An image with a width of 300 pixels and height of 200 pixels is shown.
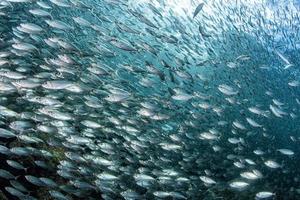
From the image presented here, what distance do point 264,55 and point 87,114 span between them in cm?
1405

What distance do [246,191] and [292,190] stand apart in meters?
1.79

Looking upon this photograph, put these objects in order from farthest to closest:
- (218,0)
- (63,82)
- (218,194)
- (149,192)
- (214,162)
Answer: (218,0), (214,162), (218,194), (149,192), (63,82)

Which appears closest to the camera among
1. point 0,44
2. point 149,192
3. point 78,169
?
point 78,169

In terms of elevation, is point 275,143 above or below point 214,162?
above

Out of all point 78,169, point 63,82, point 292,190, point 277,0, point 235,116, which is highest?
point 277,0

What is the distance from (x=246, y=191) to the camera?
1387cm

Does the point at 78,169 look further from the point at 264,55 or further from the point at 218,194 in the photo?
the point at 264,55

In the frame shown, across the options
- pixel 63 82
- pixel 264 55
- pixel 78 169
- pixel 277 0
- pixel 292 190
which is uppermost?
pixel 277 0

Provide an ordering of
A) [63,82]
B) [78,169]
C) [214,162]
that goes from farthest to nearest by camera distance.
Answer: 1. [214,162]
2. [78,169]
3. [63,82]

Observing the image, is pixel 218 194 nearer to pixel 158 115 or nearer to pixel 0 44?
pixel 158 115

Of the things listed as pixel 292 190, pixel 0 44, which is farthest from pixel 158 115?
pixel 292 190

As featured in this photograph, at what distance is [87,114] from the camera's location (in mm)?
9758

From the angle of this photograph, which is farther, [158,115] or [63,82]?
[158,115]

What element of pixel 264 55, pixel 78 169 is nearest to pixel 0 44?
pixel 78 169
